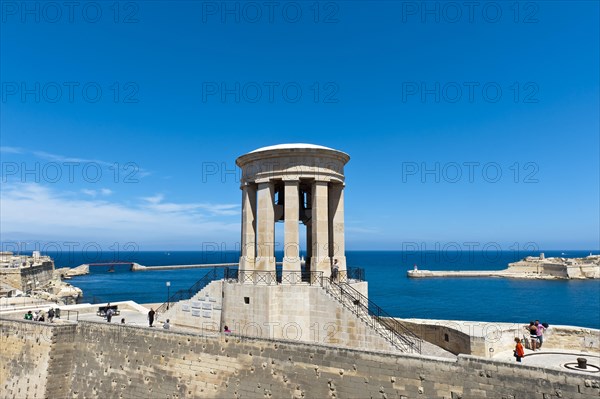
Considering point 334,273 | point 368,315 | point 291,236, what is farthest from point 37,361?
point 368,315

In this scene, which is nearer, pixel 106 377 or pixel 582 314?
pixel 106 377

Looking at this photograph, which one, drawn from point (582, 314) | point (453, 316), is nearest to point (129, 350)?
point (453, 316)

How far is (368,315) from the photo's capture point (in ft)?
46.4

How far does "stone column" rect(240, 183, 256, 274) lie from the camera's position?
1619cm

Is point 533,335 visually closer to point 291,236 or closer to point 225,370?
point 291,236

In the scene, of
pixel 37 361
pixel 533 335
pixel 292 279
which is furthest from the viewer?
pixel 37 361

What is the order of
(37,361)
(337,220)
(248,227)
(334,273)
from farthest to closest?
(337,220)
(248,227)
(37,361)
(334,273)

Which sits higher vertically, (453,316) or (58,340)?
(58,340)

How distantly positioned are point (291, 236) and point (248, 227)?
2.33 meters

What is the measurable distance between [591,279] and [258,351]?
95.2 meters

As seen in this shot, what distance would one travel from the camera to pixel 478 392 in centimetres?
981

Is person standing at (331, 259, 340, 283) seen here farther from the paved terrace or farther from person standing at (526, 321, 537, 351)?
person standing at (526, 321, 537, 351)

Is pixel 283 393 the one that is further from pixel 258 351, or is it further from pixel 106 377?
pixel 106 377

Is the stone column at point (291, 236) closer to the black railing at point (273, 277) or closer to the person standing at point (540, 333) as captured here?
the black railing at point (273, 277)
